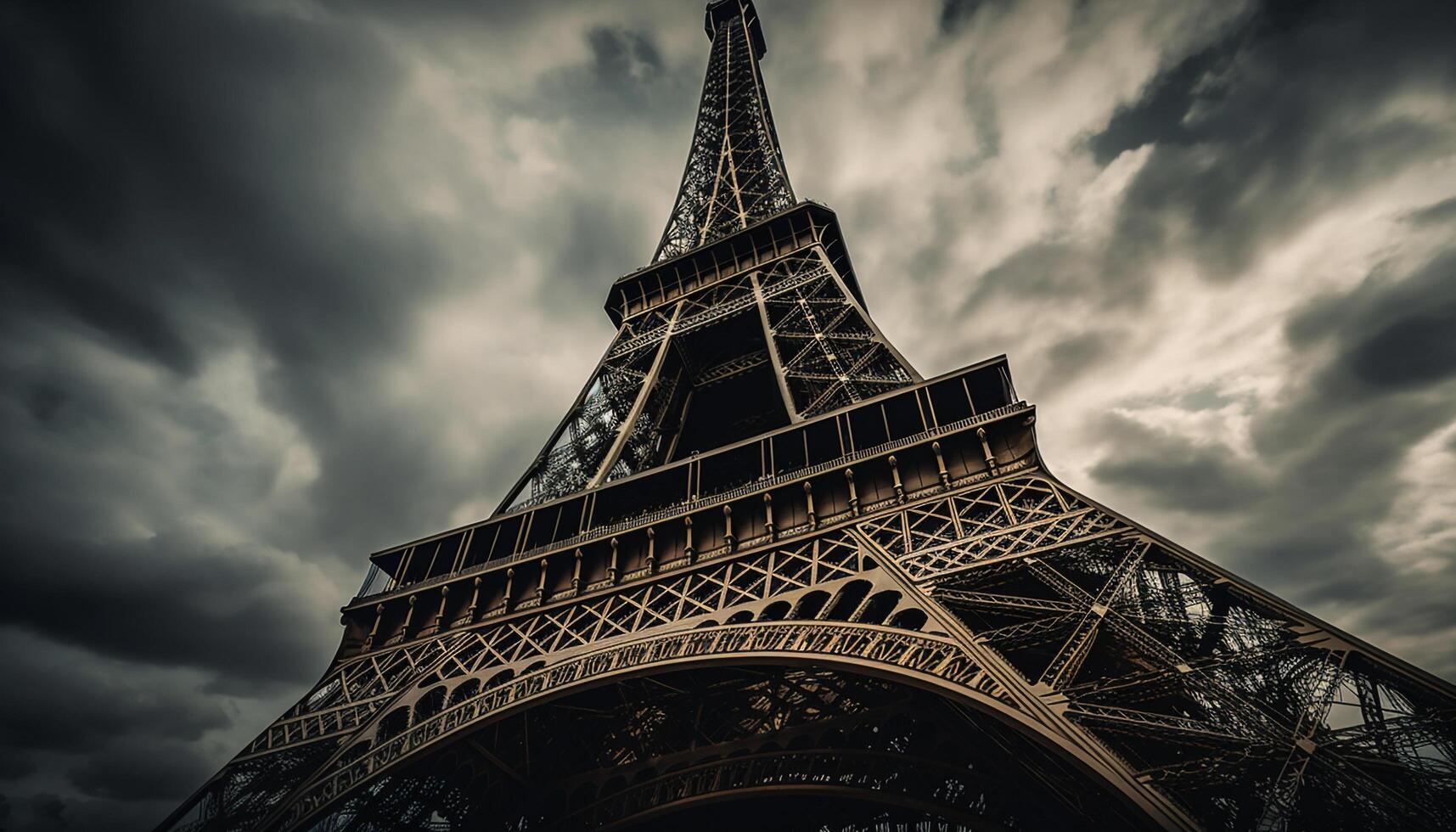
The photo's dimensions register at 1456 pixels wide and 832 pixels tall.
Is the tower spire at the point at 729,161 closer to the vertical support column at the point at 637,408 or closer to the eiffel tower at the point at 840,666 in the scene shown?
the vertical support column at the point at 637,408

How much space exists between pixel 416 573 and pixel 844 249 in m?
19.8

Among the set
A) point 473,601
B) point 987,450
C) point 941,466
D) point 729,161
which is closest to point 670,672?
point 941,466

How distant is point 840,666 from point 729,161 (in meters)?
30.7

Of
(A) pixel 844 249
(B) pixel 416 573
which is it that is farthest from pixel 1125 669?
(A) pixel 844 249

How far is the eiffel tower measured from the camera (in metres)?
7.45

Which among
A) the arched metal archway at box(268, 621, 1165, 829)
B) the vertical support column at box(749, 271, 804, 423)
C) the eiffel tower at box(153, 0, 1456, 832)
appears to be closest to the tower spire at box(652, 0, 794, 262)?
the vertical support column at box(749, 271, 804, 423)

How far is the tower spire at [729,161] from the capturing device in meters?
31.8

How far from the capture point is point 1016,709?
8.02m

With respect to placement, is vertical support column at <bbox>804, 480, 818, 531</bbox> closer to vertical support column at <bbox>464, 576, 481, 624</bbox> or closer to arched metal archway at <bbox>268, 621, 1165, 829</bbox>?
arched metal archway at <bbox>268, 621, 1165, 829</bbox>

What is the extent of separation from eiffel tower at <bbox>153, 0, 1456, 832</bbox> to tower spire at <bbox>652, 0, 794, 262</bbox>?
12.3 m

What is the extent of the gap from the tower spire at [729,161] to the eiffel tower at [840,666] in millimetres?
12280

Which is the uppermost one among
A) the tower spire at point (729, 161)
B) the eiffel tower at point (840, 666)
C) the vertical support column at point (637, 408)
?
the tower spire at point (729, 161)

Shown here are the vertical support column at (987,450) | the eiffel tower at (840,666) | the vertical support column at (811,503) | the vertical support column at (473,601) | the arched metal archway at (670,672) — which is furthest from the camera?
the vertical support column at (473,601)

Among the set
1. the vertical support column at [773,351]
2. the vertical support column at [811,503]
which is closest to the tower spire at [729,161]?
the vertical support column at [773,351]
